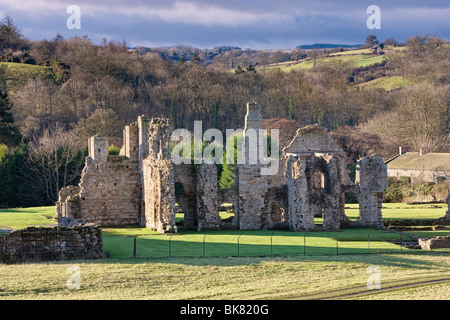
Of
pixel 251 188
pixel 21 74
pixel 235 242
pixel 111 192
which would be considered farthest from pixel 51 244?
pixel 21 74

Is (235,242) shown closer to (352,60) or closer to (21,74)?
(21,74)

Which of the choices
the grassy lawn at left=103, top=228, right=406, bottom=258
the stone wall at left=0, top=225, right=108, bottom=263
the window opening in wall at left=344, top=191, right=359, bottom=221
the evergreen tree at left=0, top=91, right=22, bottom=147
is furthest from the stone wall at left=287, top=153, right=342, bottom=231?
the evergreen tree at left=0, top=91, right=22, bottom=147

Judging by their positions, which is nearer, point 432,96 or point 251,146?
point 251,146

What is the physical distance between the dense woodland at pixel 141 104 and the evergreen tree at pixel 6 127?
98 millimetres

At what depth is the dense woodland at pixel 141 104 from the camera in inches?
2282

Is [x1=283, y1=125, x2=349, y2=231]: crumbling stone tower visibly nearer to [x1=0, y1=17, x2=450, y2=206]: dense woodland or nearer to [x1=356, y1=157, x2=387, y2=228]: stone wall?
[x1=356, y1=157, x2=387, y2=228]: stone wall

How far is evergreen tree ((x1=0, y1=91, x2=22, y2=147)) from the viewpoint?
5584cm

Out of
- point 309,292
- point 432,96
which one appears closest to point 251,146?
point 309,292

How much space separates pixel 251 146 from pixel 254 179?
1.72 metres

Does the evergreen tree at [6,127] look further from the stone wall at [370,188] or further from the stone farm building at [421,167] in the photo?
the stone farm building at [421,167]

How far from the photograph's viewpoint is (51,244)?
27.8 meters

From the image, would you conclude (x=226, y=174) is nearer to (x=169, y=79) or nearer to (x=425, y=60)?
(x=169, y=79)

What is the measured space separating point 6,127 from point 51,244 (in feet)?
103
